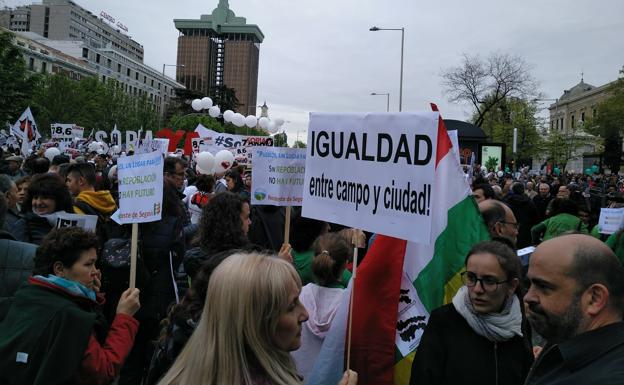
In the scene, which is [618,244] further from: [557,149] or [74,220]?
[557,149]

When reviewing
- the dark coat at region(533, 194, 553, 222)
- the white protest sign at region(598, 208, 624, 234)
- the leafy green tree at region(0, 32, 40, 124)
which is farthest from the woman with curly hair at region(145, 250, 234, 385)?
the leafy green tree at region(0, 32, 40, 124)

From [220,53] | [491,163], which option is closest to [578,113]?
[491,163]

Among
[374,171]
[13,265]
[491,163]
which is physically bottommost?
[13,265]

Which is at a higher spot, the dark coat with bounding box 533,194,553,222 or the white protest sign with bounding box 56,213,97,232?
the dark coat with bounding box 533,194,553,222

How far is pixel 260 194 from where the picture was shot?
5184 millimetres

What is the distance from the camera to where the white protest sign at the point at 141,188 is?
3.85 m

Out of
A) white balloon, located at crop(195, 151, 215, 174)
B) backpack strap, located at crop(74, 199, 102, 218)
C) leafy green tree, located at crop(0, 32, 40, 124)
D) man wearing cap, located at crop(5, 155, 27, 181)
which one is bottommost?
backpack strap, located at crop(74, 199, 102, 218)

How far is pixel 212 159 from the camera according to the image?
39.0 ft

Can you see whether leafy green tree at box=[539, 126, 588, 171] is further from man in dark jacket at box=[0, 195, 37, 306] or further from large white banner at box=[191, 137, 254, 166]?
man in dark jacket at box=[0, 195, 37, 306]

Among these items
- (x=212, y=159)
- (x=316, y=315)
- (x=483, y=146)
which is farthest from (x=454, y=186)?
(x=483, y=146)

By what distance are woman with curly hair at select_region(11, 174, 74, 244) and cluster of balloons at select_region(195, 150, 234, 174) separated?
278 inches

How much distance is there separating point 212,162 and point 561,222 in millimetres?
7236

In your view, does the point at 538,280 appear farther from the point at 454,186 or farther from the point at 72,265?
the point at 72,265

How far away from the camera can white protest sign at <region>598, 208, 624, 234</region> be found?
7438 millimetres
